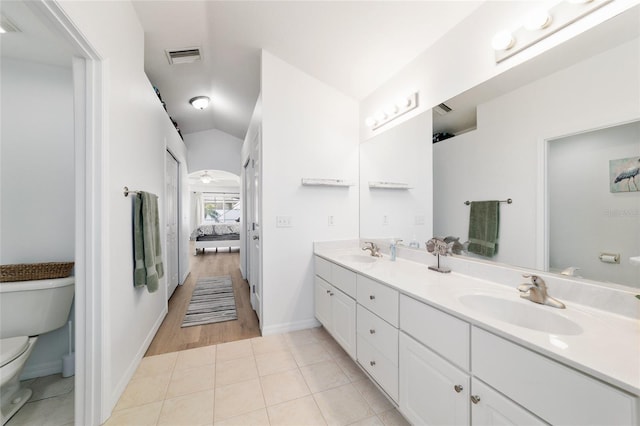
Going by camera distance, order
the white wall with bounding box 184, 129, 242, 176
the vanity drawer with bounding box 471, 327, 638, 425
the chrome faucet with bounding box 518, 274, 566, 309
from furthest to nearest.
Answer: the white wall with bounding box 184, 129, 242, 176 < the chrome faucet with bounding box 518, 274, 566, 309 < the vanity drawer with bounding box 471, 327, 638, 425

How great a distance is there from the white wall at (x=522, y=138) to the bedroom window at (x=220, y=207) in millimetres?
10509

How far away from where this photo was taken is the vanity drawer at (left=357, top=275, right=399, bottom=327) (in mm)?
1357

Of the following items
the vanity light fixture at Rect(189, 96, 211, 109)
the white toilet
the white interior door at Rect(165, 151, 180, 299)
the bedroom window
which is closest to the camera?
the white toilet

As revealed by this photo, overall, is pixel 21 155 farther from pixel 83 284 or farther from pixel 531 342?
pixel 531 342

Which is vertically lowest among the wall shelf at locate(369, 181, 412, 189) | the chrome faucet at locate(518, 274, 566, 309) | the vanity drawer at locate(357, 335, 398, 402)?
the vanity drawer at locate(357, 335, 398, 402)

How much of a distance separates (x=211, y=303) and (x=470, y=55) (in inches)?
144

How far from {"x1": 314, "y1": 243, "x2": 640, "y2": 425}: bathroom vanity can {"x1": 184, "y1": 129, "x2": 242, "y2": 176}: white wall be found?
448 cm

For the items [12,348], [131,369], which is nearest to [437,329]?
[131,369]

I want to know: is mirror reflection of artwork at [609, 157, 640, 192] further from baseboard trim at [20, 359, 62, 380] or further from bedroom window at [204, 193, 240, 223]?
bedroom window at [204, 193, 240, 223]

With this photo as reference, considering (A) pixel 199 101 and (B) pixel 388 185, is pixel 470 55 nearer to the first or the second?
(B) pixel 388 185

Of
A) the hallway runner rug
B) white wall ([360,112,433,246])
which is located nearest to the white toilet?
the hallway runner rug

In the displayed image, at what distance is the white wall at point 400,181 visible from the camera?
195 cm

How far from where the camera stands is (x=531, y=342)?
75cm

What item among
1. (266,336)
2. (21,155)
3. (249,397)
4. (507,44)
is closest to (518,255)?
(507,44)
